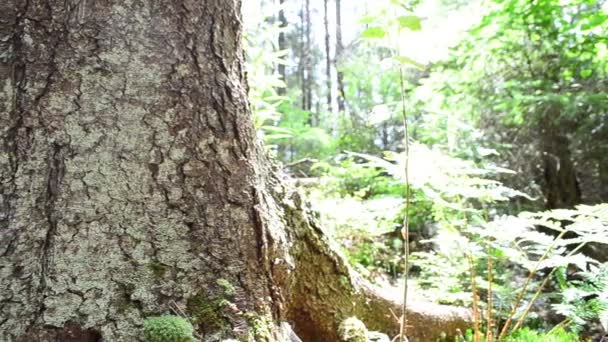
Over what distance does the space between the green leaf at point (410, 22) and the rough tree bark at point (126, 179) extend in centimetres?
63

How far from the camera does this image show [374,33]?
5.75 feet

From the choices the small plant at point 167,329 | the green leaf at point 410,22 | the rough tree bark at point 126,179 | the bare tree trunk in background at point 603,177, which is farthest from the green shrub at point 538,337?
the bare tree trunk in background at point 603,177

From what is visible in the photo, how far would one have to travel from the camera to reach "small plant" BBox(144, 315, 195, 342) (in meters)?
1.17

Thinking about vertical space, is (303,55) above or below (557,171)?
above

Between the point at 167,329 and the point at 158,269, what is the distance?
6.8 inches

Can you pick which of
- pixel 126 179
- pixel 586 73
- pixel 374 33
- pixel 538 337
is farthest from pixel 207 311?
pixel 586 73

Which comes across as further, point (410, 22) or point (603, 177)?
point (603, 177)

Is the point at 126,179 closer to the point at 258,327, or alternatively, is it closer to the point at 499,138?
the point at 258,327

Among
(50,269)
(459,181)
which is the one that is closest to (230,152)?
(50,269)

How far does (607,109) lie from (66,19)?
4.82 metres

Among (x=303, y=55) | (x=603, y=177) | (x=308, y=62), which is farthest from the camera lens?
(x=308, y=62)

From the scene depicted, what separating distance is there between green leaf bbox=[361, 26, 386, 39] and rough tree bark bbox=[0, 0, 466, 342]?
0.56 m

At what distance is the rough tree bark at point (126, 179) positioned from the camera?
1.17 meters

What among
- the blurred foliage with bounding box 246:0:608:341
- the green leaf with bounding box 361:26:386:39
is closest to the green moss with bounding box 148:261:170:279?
the green leaf with bounding box 361:26:386:39
